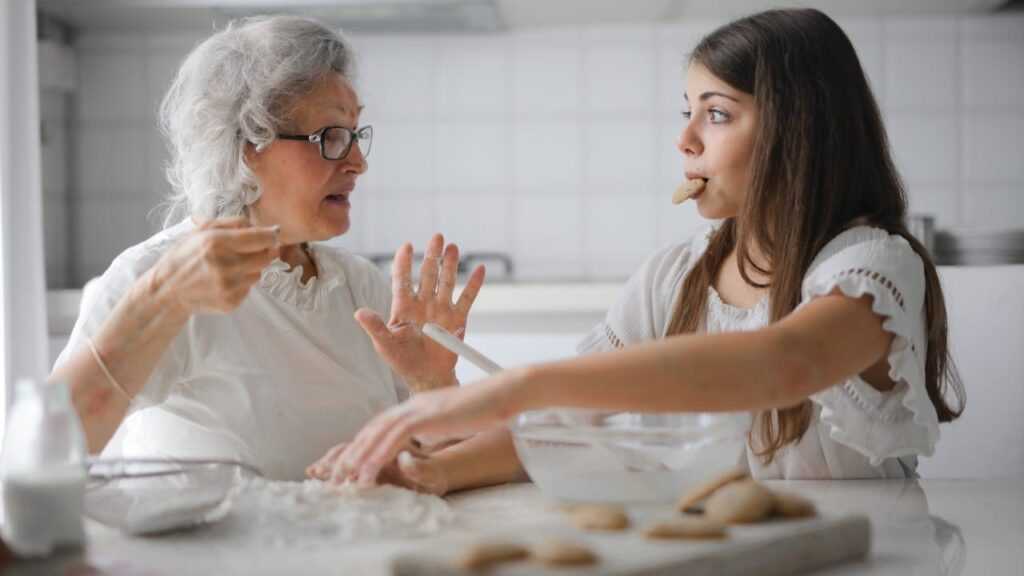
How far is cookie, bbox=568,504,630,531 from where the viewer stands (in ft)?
2.89

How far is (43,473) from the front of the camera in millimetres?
865

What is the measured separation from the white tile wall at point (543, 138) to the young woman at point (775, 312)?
2.04 meters

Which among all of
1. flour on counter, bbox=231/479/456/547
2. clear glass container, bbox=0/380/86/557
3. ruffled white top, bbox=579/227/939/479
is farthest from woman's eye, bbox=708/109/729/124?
clear glass container, bbox=0/380/86/557

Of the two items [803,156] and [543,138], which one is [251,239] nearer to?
[803,156]

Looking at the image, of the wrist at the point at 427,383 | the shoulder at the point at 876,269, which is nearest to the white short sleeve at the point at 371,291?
the wrist at the point at 427,383

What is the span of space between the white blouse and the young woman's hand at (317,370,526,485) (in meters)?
0.62

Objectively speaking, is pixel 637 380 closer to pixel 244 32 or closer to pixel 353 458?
pixel 353 458

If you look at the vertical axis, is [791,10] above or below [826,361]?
above

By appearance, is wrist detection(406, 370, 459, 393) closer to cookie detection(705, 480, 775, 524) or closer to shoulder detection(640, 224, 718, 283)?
shoulder detection(640, 224, 718, 283)

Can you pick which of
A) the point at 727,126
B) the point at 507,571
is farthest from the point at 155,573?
the point at 727,126

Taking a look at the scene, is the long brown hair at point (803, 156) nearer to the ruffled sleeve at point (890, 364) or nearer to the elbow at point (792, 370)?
the ruffled sleeve at point (890, 364)

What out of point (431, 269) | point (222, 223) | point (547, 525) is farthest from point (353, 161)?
point (547, 525)

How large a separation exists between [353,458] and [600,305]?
2.09 m

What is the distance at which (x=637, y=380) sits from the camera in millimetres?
1082
